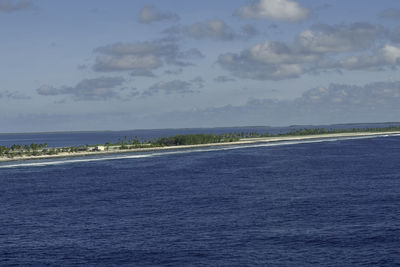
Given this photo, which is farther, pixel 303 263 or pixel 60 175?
pixel 60 175

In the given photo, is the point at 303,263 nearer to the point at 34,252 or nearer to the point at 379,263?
the point at 379,263

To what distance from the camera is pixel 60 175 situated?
151125mm

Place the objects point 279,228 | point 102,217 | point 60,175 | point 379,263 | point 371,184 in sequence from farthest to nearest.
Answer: point 60,175
point 371,184
point 102,217
point 279,228
point 379,263

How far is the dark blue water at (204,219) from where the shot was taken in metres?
58.2

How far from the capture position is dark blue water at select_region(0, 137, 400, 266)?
58.2 metres

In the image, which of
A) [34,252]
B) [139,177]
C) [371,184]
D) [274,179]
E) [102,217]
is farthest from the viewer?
[139,177]

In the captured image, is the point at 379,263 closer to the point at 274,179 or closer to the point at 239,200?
the point at 239,200

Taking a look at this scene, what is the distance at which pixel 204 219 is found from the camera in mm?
78312

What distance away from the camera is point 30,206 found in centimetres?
9506

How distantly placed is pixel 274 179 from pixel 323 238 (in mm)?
67444

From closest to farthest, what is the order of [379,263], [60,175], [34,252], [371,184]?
[379,263] → [34,252] → [371,184] → [60,175]

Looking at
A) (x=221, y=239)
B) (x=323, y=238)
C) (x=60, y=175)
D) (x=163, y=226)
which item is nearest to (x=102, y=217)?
(x=163, y=226)

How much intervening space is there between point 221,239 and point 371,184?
207 feet

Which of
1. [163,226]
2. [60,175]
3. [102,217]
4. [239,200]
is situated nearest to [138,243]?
[163,226]
